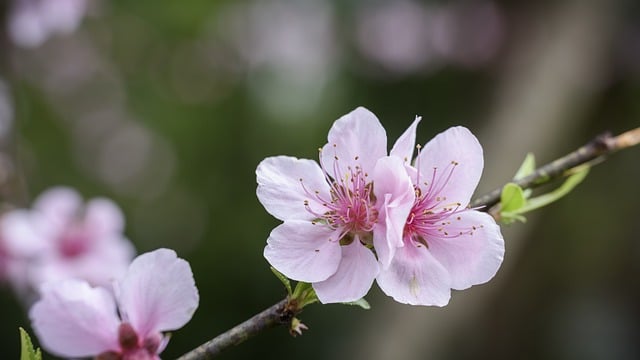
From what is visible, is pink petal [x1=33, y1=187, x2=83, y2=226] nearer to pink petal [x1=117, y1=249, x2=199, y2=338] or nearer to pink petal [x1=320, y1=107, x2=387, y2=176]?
pink petal [x1=117, y1=249, x2=199, y2=338]

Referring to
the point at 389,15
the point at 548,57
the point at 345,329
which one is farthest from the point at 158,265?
the point at 389,15

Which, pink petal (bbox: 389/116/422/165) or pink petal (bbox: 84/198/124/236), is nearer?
pink petal (bbox: 389/116/422/165)

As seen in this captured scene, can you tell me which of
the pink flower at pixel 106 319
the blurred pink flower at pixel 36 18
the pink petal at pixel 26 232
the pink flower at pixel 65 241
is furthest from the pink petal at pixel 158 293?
the blurred pink flower at pixel 36 18

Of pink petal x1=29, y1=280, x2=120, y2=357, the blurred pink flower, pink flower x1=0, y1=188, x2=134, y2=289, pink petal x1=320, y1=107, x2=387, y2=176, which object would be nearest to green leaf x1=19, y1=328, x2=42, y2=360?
pink petal x1=29, y1=280, x2=120, y2=357

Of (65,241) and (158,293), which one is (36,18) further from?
(158,293)

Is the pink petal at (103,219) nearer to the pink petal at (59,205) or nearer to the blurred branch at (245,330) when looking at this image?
the pink petal at (59,205)

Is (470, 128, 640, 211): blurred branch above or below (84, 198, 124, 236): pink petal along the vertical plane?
above

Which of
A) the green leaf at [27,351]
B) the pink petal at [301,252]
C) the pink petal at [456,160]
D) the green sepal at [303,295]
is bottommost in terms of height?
the green leaf at [27,351]
